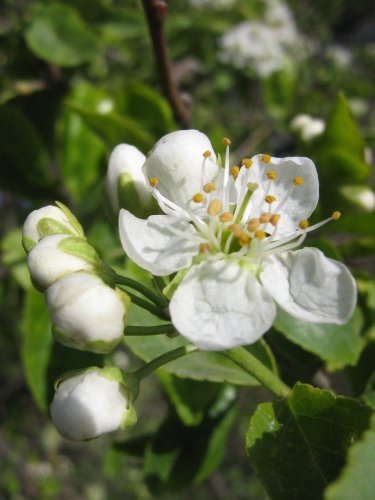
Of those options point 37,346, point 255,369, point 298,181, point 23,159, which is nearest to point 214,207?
point 298,181

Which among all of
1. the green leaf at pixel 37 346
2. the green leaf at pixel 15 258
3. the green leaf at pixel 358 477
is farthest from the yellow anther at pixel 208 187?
the green leaf at pixel 15 258

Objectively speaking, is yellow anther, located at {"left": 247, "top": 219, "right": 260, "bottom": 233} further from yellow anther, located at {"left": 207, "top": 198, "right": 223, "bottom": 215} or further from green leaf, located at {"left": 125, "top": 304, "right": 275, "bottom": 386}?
green leaf, located at {"left": 125, "top": 304, "right": 275, "bottom": 386}

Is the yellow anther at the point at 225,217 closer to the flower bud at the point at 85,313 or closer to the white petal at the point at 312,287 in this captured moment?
the white petal at the point at 312,287

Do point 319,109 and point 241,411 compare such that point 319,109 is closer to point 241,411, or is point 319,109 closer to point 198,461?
point 198,461

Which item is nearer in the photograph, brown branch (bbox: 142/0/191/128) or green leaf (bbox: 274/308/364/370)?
green leaf (bbox: 274/308/364/370)

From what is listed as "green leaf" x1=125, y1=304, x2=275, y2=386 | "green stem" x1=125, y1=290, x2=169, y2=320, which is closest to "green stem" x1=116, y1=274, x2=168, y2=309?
"green stem" x1=125, y1=290, x2=169, y2=320

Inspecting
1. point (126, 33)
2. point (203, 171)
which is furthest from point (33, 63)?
point (203, 171)

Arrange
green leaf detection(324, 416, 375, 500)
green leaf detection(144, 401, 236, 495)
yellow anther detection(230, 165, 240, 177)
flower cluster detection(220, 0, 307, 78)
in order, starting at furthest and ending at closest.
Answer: flower cluster detection(220, 0, 307, 78) < green leaf detection(144, 401, 236, 495) < yellow anther detection(230, 165, 240, 177) < green leaf detection(324, 416, 375, 500)
